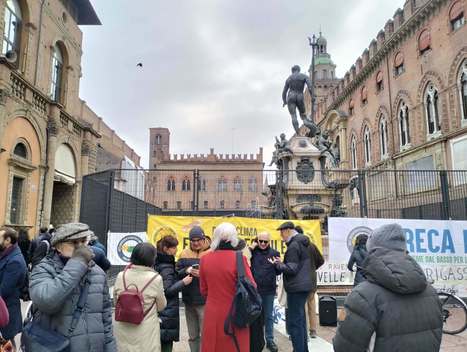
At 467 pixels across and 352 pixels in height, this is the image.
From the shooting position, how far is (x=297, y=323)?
16.1ft

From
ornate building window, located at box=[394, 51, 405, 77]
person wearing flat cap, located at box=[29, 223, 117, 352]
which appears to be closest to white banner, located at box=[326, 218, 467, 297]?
person wearing flat cap, located at box=[29, 223, 117, 352]

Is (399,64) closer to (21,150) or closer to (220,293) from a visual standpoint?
(21,150)

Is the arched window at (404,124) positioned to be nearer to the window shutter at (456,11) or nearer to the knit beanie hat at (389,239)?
the window shutter at (456,11)

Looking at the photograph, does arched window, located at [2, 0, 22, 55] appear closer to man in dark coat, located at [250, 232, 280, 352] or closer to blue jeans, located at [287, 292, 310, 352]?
man in dark coat, located at [250, 232, 280, 352]

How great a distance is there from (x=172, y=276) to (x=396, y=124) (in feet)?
99.9

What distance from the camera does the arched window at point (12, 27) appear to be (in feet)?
57.8

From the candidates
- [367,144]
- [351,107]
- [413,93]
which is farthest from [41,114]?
[351,107]

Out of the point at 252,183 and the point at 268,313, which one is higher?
the point at 252,183

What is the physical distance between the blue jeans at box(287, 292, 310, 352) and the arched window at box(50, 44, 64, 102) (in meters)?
22.2

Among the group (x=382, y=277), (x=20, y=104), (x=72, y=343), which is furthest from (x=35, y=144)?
(x=382, y=277)

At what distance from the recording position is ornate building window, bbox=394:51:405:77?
29.6 m

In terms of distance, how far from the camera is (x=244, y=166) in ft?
277

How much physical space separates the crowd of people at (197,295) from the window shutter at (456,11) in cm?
2445

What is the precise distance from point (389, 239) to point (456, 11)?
2681 centimetres
